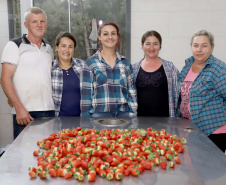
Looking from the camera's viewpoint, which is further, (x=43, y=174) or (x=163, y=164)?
(x=163, y=164)

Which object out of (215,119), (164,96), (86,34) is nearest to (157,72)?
(164,96)

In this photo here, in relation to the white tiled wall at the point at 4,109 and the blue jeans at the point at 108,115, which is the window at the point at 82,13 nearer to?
the white tiled wall at the point at 4,109

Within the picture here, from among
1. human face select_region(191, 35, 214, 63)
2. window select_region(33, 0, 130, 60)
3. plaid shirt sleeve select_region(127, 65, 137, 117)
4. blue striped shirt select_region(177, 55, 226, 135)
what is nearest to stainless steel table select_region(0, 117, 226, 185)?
blue striped shirt select_region(177, 55, 226, 135)

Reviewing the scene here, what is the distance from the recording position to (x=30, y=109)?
2.40 meters

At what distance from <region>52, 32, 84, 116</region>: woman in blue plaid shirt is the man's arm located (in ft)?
0.95

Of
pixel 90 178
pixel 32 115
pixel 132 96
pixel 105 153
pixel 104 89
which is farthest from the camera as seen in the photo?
pixel 32 115

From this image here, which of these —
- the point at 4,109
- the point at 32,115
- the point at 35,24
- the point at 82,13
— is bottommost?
the point at 4,109

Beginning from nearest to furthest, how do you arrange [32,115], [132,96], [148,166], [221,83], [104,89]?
[148,166], [221,83], [104,89], [132,96], [32,115]

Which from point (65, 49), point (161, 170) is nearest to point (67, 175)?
point (161, 170)

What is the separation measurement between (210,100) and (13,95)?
63.0 inches

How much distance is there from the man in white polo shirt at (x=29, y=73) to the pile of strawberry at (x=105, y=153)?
84cm

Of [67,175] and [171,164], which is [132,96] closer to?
[171,164]

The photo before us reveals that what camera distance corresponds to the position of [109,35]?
2.25 m

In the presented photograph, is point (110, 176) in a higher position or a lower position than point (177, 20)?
lower
